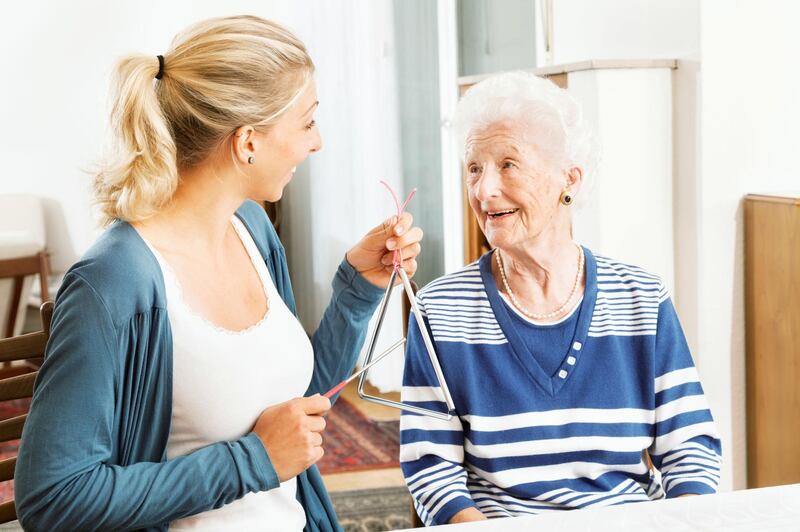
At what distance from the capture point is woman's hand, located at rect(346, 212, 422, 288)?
154 centimetres

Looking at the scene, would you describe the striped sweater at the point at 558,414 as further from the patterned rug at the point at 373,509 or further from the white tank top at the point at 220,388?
the patterned rug at the point at 373,509

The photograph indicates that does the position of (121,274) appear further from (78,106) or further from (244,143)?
(78,106)

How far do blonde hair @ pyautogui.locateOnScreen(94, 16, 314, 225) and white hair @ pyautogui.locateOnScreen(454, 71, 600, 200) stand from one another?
42cm

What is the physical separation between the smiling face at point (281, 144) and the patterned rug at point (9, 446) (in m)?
1.86

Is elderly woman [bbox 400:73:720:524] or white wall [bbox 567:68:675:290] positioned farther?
white wall [bbox 567:68:675:290]

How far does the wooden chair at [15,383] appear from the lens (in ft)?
4.63

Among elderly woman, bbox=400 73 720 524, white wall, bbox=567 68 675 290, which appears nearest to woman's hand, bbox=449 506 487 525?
elderly woman, bbox=400 73 720 524

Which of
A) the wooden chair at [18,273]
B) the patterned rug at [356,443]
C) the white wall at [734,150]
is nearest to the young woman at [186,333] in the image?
the white wall at [734,150]

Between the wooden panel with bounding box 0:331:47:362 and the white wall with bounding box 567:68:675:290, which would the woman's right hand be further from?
the white wall with bounding box 567:68:675:290

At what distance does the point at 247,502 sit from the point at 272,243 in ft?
1.51

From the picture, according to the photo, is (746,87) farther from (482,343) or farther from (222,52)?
(222,52)

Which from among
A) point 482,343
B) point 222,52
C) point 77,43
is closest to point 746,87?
point 482,343

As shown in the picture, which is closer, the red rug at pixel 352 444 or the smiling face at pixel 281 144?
the smiling face at pixel 281 144

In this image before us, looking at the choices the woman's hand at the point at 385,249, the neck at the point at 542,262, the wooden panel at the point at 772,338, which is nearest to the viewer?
the woman's hand at the point at 385,249
